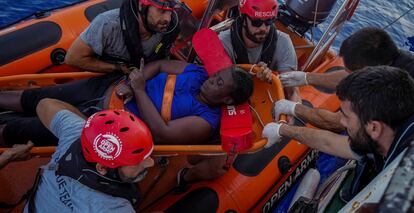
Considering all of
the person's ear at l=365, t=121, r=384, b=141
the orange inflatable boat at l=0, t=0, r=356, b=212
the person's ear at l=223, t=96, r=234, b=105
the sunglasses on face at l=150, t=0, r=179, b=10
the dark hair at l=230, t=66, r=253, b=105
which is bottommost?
the orange inflatable boat at l=0, t=0, r=356, b=212

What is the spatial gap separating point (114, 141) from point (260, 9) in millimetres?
1768

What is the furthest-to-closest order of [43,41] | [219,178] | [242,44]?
[43,41]
[242,44]
[219,178]

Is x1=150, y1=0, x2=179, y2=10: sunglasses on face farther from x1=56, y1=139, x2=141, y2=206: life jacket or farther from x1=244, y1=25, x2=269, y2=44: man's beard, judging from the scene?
x1=56, y1=139, x2=141, y2=206: life jacket

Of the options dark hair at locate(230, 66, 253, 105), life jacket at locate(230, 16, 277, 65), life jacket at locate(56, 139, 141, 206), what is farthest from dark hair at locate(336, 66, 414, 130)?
life jacket at locate(230, 16, 277, 65)

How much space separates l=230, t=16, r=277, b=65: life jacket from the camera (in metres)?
3.51

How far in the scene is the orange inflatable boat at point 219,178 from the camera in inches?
118

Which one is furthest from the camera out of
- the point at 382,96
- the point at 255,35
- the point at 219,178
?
the point at 255,35

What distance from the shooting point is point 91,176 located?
6.72 ft

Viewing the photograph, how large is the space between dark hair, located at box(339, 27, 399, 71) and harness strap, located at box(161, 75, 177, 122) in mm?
1339

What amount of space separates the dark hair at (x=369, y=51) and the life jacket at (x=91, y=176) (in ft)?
6.25

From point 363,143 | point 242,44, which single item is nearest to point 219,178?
point 242,44

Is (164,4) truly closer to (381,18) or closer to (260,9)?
(260,9)

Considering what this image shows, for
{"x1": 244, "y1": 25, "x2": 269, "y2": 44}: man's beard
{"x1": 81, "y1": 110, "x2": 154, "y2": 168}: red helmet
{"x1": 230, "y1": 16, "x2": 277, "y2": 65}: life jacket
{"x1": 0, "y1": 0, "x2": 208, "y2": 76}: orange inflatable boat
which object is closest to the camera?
{"x1": 81, "y1": 110, "x2": 154, "y2": 168}: red helmet

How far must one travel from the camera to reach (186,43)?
417 centimetres
